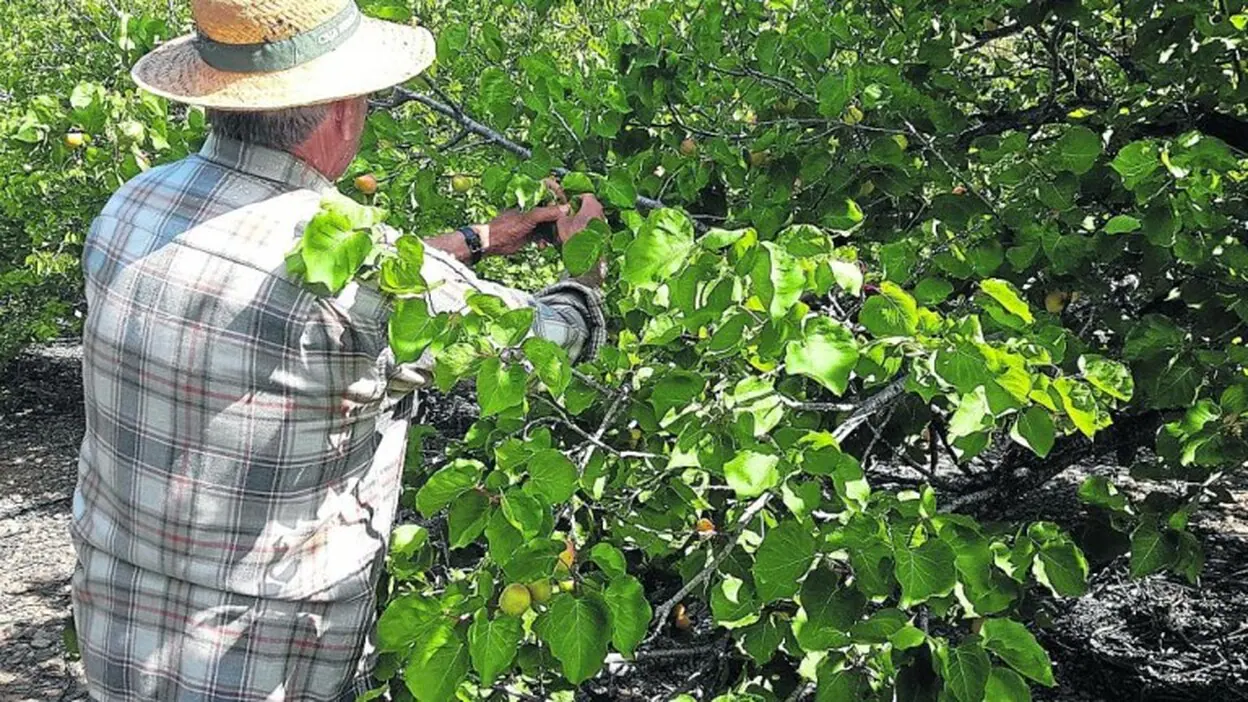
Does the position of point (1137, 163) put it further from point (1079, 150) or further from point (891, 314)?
point (891, 314)

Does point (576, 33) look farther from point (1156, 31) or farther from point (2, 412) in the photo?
point (2, 412)

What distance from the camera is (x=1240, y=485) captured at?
17.5 ft

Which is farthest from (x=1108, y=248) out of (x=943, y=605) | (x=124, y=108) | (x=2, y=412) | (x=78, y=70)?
(x=2, y=412)

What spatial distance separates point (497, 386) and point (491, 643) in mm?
A: 331

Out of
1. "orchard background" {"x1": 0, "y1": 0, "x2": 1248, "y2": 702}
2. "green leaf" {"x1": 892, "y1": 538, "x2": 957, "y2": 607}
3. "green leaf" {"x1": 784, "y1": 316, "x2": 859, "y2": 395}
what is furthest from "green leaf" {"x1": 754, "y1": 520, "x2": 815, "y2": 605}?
"green leaf" {"x1": 784, "y1": 316, "x2": 859, "y2": 395}

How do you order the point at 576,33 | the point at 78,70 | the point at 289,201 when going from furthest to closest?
the point at 78,70 → the point at 576,33 → the point at 289,201

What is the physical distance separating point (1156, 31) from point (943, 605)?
1598 mm

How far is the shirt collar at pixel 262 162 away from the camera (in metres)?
1.91

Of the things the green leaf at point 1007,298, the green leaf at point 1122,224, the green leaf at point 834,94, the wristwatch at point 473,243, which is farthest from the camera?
the green leaf at point 834,94

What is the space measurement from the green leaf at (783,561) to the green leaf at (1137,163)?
0.91m

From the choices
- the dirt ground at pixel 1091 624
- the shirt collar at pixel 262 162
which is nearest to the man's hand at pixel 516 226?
the shirt collar at pixel 262 162

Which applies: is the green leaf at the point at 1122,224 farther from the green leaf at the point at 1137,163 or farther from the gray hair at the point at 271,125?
the gray hair at the point at 271,125

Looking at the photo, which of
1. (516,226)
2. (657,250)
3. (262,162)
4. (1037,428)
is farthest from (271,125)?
(1037,428)

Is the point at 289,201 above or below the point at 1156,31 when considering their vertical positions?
below
